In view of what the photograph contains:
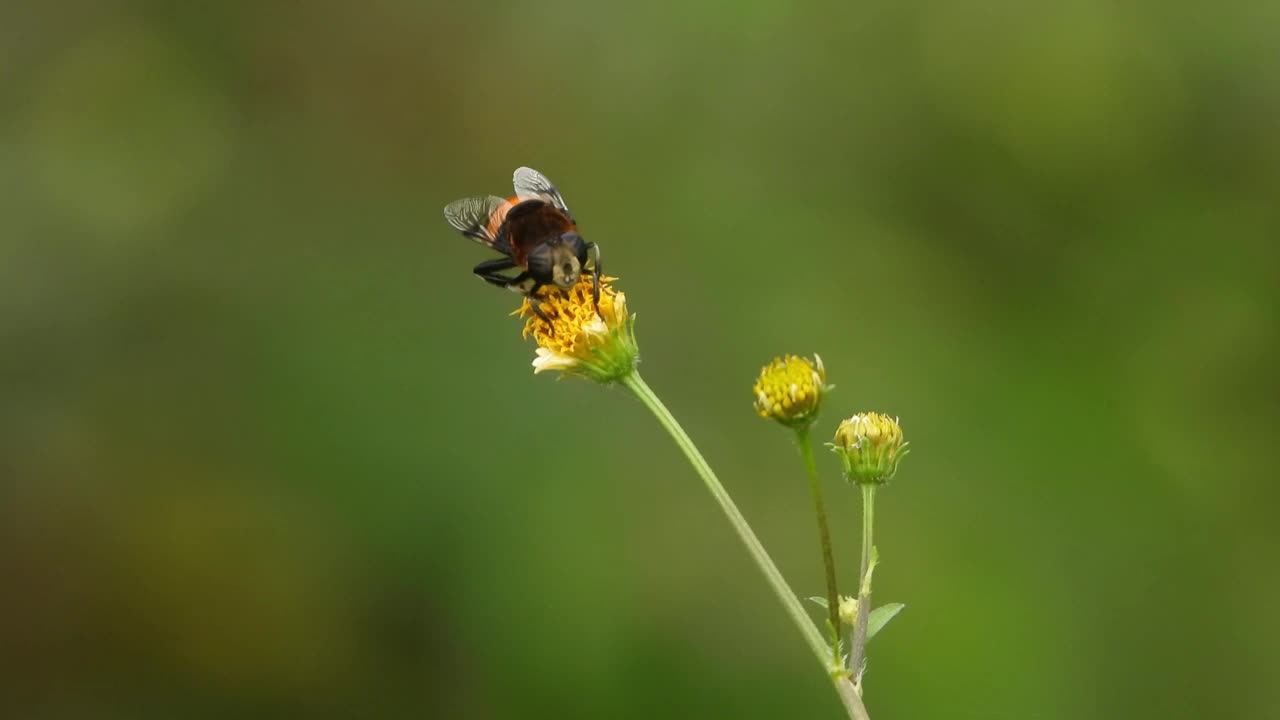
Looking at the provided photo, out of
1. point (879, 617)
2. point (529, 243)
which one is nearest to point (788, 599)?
point (879, 617)

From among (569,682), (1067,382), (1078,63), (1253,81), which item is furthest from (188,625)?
(1253,81)

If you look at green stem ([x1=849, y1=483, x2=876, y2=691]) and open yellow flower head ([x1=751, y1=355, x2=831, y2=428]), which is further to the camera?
open yellow flower head ([x1=751, y1=355, x2=831, y2=428])

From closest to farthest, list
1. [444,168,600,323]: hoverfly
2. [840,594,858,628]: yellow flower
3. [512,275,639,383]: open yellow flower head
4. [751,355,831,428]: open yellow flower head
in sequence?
1. [840,594,858,628]: yellow flower
2. [751,355,831,428]: open yellow flower head
3. [512,275,639,383]: open yellow flower head
4. [444,168,600,323]: hoverfly

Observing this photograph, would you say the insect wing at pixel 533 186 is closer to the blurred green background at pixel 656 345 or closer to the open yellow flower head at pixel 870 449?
the open yellow flower head at pixel 870 449

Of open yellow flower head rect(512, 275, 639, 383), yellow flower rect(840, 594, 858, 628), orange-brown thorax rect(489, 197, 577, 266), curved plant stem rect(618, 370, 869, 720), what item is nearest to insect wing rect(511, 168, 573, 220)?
orange-brown thorax rect(489, 197, 577, 266)

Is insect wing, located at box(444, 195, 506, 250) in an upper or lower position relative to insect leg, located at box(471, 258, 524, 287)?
upper

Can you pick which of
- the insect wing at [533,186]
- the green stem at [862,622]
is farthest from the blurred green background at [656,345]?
the green stem at [862,622]

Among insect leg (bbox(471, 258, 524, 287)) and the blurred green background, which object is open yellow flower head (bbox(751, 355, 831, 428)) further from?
the blurred green background
